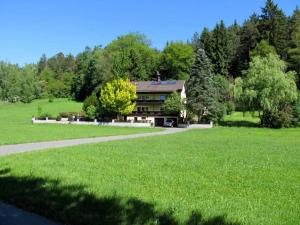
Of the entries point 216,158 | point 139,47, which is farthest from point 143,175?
point 139,47

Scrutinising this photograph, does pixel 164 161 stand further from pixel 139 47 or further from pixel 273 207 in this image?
pixel 139 47

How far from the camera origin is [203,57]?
73.6 metres

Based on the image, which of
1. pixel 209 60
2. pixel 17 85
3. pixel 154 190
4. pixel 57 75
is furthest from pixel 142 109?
pixel 57 75

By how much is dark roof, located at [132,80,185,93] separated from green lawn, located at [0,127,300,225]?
6133 cm

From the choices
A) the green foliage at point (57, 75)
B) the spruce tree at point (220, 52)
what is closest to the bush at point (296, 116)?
the spruce tree at point (220, 52)

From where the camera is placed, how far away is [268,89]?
207 ft

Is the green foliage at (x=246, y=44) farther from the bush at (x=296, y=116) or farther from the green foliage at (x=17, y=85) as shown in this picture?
the green foliage at (x=17, y=85)

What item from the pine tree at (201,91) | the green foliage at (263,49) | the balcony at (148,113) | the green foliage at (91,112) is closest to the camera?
the pine tree at (201,91)

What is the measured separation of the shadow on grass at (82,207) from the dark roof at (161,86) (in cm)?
6846

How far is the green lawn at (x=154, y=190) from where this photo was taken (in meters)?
9.08

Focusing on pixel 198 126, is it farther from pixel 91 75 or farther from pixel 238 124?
pixel 91 75

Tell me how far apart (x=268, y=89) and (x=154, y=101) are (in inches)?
968

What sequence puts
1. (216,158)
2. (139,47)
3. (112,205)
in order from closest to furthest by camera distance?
(112,205) → (216,158) → (139,47)

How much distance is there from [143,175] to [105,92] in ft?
214
